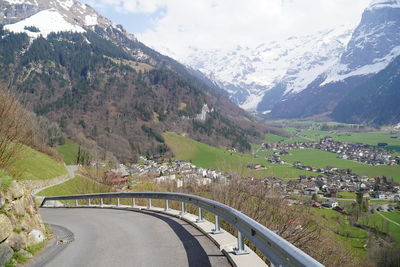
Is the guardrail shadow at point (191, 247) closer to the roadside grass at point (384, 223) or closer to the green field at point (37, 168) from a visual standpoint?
the green field at point (37, 168)

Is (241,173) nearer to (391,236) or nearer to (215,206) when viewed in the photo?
(215,206)

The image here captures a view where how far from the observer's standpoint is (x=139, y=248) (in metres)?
9.17

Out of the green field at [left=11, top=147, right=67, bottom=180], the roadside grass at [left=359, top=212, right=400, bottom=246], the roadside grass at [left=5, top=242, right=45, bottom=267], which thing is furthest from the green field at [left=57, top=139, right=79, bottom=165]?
the roadside grass at [left=5, top=242, right=45, bottom=267]

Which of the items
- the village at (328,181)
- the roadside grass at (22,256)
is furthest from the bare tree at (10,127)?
the village at (328,181)

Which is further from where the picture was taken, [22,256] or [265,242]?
[22,256]

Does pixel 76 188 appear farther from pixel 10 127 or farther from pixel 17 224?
pixel 17 224

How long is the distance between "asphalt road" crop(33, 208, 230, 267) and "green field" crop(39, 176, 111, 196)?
34.8 m

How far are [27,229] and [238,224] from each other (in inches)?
249

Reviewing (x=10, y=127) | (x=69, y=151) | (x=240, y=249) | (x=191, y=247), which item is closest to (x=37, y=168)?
(x=10, y=127)

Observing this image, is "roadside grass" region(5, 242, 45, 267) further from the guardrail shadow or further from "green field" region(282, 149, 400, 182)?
"green field" region(282, 149, 400, 182)

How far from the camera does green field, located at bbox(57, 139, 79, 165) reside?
383 feet

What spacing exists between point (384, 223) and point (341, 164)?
3487 inches

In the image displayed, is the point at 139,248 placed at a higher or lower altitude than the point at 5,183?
lower

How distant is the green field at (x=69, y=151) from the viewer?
383ft
